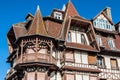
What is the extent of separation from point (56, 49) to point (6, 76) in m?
8.72

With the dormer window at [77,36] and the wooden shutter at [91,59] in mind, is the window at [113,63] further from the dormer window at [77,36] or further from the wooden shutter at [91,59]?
the dormer window at [77,36]

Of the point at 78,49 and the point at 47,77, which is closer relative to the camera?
the point at 47,77

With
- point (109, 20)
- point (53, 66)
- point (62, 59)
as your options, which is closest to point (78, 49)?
point (62, 59)

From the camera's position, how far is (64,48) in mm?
32125

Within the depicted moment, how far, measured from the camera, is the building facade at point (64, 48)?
98.1 ft

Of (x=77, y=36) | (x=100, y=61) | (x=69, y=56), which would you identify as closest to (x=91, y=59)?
(x=100, y=61)

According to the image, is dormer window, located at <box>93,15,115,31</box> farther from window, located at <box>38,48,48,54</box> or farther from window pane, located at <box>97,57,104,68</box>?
window, located at <box>38,48,48,54</box>

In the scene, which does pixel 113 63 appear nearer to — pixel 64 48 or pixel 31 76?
pixel 64 48

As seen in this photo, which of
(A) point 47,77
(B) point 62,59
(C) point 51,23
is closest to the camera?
(A) point 47,77

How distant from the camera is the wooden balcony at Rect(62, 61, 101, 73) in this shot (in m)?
31.2

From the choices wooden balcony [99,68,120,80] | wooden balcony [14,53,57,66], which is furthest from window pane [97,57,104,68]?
wooden balcony [14,53,57,66]

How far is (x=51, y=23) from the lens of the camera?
33.8 meters

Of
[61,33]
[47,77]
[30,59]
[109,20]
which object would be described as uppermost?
[109,20]

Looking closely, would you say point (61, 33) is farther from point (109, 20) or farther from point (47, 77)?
point (109, 20)
